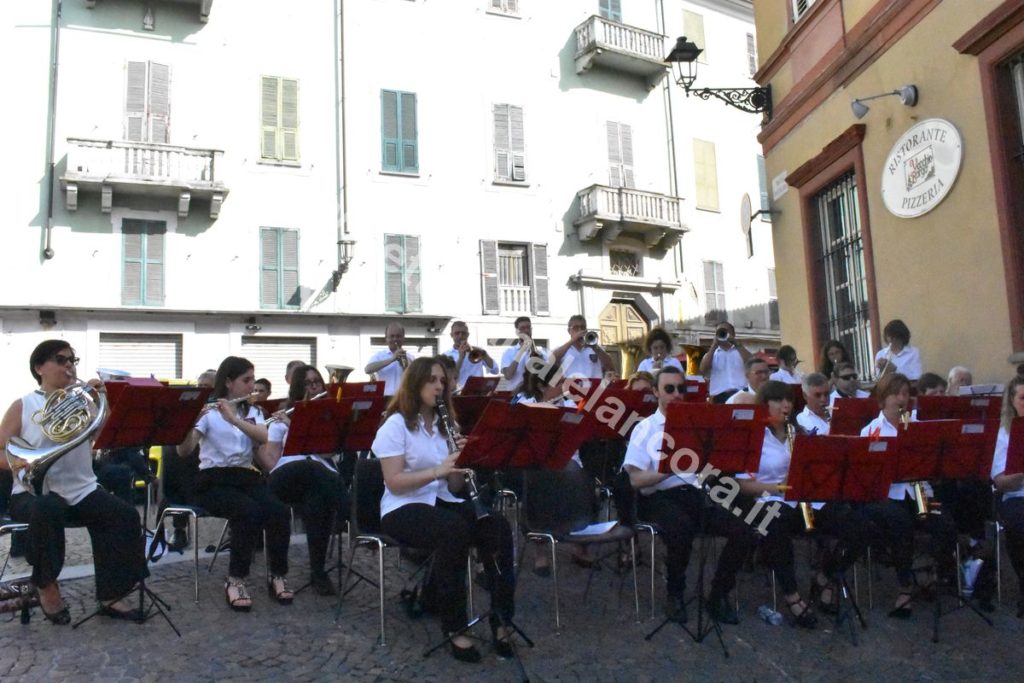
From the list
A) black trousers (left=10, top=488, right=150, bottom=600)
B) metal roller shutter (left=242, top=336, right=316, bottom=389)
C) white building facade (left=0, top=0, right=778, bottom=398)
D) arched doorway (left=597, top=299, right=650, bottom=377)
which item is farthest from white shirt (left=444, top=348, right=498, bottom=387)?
arched doorway (left=597, top=299, right=650, bottom=377)

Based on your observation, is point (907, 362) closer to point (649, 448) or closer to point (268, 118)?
point (649, 448)

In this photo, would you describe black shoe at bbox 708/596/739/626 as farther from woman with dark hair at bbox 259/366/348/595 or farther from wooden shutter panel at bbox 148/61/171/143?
wooden shutter panel at bbox 148/61/171/143

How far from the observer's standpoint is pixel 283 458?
6.50 m

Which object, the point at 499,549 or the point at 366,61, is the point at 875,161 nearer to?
the point at 499,549

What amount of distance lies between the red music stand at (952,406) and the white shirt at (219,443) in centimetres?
501

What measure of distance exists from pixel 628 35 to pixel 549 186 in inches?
194

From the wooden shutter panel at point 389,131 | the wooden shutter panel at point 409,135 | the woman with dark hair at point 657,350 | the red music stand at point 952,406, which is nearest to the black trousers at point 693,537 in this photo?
the red music stand at point 952,406

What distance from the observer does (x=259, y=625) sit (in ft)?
17.9

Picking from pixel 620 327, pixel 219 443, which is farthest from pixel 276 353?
pixel 219 443

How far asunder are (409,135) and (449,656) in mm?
17428

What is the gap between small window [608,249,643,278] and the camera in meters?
23.6

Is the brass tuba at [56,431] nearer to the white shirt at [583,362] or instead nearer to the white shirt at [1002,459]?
the white shirt at [583,362]

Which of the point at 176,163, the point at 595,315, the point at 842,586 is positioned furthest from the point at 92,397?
the point at 595,315

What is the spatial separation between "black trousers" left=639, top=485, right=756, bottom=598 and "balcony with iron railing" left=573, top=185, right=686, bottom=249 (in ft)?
55.2
